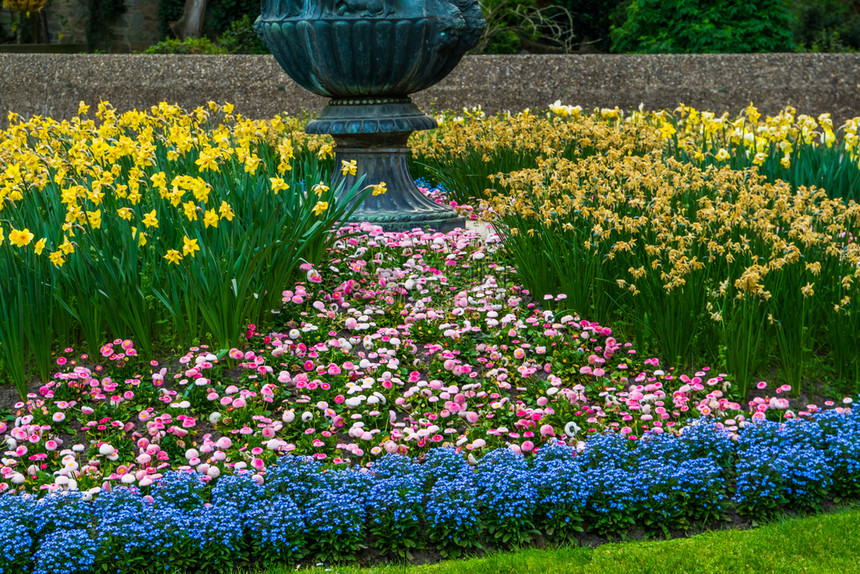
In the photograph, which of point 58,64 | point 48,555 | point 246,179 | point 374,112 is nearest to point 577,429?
point 48,555

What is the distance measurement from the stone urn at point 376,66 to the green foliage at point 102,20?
1716 centimetres

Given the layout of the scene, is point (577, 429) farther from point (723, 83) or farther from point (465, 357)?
point (723, 83)

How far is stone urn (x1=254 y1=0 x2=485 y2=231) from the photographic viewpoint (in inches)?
215

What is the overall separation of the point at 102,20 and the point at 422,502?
827 inches

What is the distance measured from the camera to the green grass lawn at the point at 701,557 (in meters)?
2.63

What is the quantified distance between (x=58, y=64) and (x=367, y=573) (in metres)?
10.2

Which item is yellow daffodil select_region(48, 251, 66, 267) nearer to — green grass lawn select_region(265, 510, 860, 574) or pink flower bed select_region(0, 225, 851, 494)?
pink flower bed select_region(0, 225, 851, 494)

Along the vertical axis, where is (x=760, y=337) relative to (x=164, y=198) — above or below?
below

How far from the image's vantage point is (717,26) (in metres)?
12.8

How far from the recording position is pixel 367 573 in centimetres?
265

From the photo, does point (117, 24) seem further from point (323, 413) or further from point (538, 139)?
point (323, 413)

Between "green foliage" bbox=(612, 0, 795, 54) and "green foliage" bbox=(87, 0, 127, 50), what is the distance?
525 inches

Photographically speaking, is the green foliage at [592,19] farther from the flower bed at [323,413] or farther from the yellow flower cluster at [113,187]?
the flower bed at [323,413]

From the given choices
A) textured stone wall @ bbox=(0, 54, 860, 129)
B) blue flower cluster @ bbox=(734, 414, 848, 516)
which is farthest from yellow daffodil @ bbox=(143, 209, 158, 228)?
textured stone wall @ bbox=(0, 54, 860, 129)
